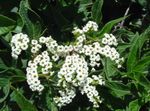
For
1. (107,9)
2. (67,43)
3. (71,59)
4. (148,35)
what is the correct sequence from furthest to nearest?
(107,9) < (148,35) < (67,43) < (71,59)

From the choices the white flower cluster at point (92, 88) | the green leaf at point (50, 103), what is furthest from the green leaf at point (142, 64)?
the green leaf at point (50, 103)

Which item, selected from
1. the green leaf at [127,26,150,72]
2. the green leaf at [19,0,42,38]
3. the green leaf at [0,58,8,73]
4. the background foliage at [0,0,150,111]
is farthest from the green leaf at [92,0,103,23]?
the green leaf at [0,58,8,73]

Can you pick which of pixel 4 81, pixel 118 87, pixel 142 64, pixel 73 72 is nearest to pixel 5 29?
pixel 4 81

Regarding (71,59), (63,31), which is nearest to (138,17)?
(63,31)

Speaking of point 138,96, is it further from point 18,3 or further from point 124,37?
point 18,3

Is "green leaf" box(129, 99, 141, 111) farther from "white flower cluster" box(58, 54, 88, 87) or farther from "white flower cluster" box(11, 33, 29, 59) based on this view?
"white flower cluster" box(11, 33, 29, 59)

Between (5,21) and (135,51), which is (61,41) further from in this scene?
(135,51)

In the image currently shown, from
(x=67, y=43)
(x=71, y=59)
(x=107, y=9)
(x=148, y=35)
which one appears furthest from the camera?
(x=107, y=9)
